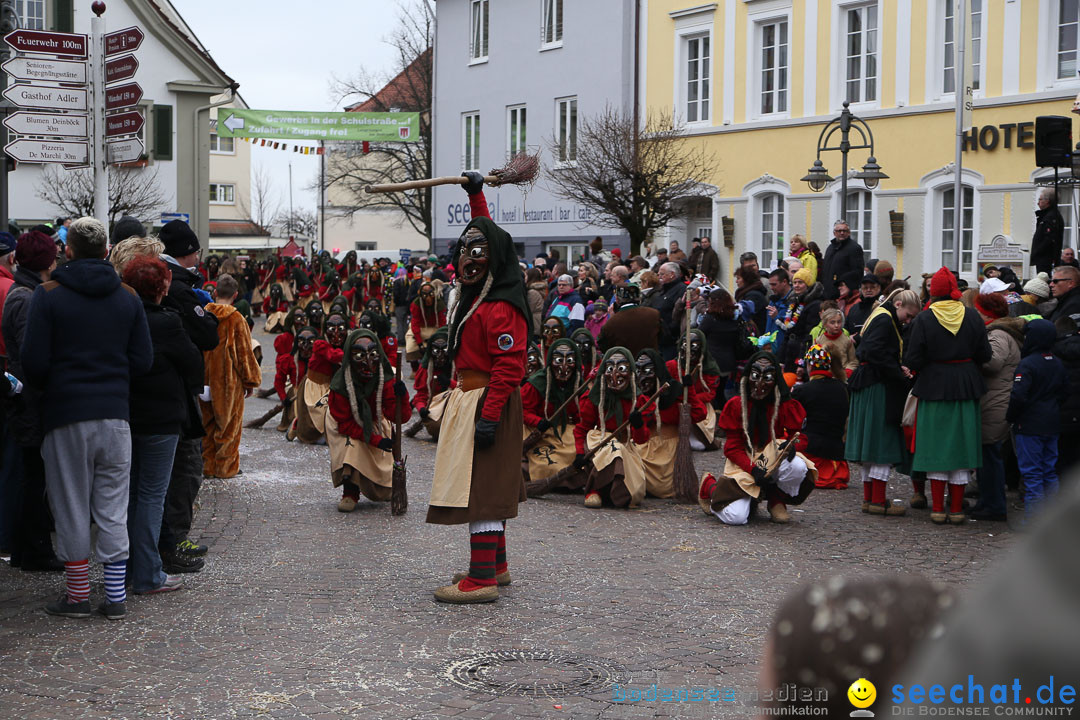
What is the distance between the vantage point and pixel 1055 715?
0.90 metres

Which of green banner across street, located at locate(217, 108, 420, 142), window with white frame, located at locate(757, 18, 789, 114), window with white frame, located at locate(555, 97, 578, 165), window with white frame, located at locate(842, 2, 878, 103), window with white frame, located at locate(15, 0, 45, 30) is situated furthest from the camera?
window with white frame, located at locate(15, 0, 45, 30)

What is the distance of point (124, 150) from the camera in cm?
991

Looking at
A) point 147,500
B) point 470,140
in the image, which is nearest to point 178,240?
point 147,500

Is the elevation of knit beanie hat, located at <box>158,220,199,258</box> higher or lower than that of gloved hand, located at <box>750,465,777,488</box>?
higher

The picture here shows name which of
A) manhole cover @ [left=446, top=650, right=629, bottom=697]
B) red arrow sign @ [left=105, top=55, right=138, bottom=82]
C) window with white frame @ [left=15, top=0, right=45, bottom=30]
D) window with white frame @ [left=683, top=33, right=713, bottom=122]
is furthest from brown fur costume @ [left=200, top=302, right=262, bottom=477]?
window with white frame @ [left=15, top=0, right=45, bottom=30]

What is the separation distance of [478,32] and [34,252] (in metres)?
29.8

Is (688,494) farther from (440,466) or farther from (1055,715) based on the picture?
(1055,715)

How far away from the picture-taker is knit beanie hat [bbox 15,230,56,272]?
7508mm

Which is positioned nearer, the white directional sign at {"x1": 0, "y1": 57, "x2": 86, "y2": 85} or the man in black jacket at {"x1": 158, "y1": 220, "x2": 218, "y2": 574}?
the man in black jacket at {"x1": 158, "y1": 220, "x2": 218, "y2": 574}

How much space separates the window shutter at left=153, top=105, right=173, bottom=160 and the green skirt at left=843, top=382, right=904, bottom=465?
31.8 meters

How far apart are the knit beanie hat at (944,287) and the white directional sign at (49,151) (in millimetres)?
6927

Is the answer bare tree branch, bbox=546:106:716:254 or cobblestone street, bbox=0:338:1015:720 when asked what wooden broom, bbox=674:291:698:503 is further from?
bare tree branch, bbox=546:106:716:254

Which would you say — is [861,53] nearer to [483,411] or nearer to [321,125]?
[321,125]

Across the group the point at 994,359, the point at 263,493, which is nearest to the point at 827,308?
the point at 994,359
